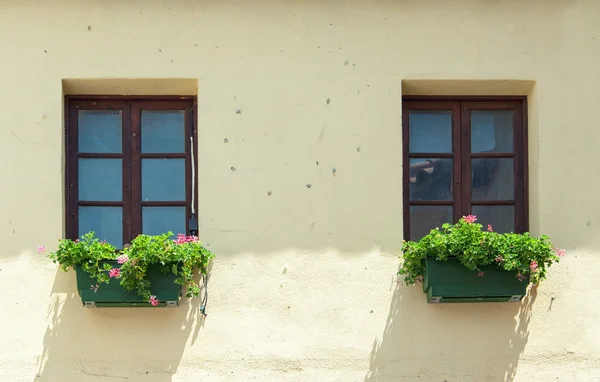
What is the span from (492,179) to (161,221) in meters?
2.24

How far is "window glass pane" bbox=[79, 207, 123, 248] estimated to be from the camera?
6.68 metres

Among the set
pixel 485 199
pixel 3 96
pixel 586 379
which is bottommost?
pixel 586 379

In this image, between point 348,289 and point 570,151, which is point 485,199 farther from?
point 348,289

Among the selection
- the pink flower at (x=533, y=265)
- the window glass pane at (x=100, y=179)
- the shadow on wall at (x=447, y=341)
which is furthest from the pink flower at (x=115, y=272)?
the pink flower at (x=533, y=265)

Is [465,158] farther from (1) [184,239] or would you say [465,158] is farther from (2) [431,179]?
(1) [184,239]

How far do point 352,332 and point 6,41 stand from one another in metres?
2.94

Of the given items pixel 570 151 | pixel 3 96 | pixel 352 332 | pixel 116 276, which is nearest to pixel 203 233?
pixel 116 276

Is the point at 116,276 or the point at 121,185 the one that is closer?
the point at 116,276

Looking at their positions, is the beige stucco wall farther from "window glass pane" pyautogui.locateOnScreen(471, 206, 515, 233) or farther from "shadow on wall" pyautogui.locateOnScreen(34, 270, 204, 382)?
"window glass pane" pyautogui.locateOnScreen(471, 206, 515, 233)

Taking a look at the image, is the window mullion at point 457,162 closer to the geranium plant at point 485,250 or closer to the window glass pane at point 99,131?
the geranium plant at point 485,250

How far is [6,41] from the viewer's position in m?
6.57

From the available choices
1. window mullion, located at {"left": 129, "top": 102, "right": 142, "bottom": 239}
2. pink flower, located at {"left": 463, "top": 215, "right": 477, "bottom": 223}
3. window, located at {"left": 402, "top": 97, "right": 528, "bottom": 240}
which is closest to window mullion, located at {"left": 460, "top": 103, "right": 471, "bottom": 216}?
window, located at {"left": 402, "top": 97, "right": 528, "bottom": 240}

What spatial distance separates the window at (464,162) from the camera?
266 inches

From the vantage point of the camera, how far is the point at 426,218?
6.75 meters
